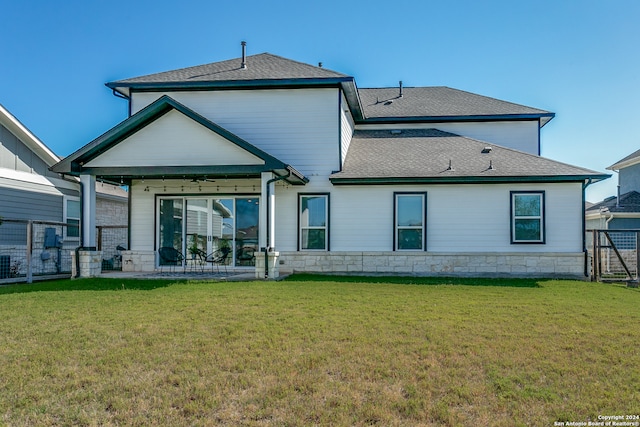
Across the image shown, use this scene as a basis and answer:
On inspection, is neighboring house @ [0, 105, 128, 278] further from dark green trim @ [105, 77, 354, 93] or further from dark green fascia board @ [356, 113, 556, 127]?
dark green fascia board @ [356, 113, 556, 127]

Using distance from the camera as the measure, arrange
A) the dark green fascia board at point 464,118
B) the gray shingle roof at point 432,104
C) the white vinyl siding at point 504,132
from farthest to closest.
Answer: the gray shingle roof at point 432,104
the white vinyl siding at point 504,132
the dark green fascia board at point 464,118

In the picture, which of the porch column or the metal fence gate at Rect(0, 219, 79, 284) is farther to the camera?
the metal fence gate at Rect(0, 219, 79, 284)

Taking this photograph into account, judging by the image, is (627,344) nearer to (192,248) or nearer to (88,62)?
(192,248)

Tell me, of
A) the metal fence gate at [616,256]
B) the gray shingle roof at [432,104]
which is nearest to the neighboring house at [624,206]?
the metal fence gate at [616,256]

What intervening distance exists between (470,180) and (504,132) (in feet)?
17.7

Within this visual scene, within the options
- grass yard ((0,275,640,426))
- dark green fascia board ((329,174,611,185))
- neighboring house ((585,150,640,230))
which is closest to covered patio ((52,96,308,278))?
dark green fascia board ((329,174,611,185))

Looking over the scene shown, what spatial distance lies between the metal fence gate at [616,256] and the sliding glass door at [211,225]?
9526 millimetres

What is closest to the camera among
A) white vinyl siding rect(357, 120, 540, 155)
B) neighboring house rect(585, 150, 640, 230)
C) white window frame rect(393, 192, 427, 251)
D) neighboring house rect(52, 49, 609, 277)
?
neighboring house rect(52, 49, 609, 277)

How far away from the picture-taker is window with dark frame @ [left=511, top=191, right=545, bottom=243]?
14070 mm

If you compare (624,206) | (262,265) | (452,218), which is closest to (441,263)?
(452,218)

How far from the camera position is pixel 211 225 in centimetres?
1484

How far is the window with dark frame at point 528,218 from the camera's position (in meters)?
14.1

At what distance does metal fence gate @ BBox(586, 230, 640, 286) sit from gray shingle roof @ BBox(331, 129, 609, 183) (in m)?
1.86

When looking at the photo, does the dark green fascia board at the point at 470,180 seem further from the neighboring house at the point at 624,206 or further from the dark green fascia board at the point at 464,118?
the neighboring house at the point at 624,206
